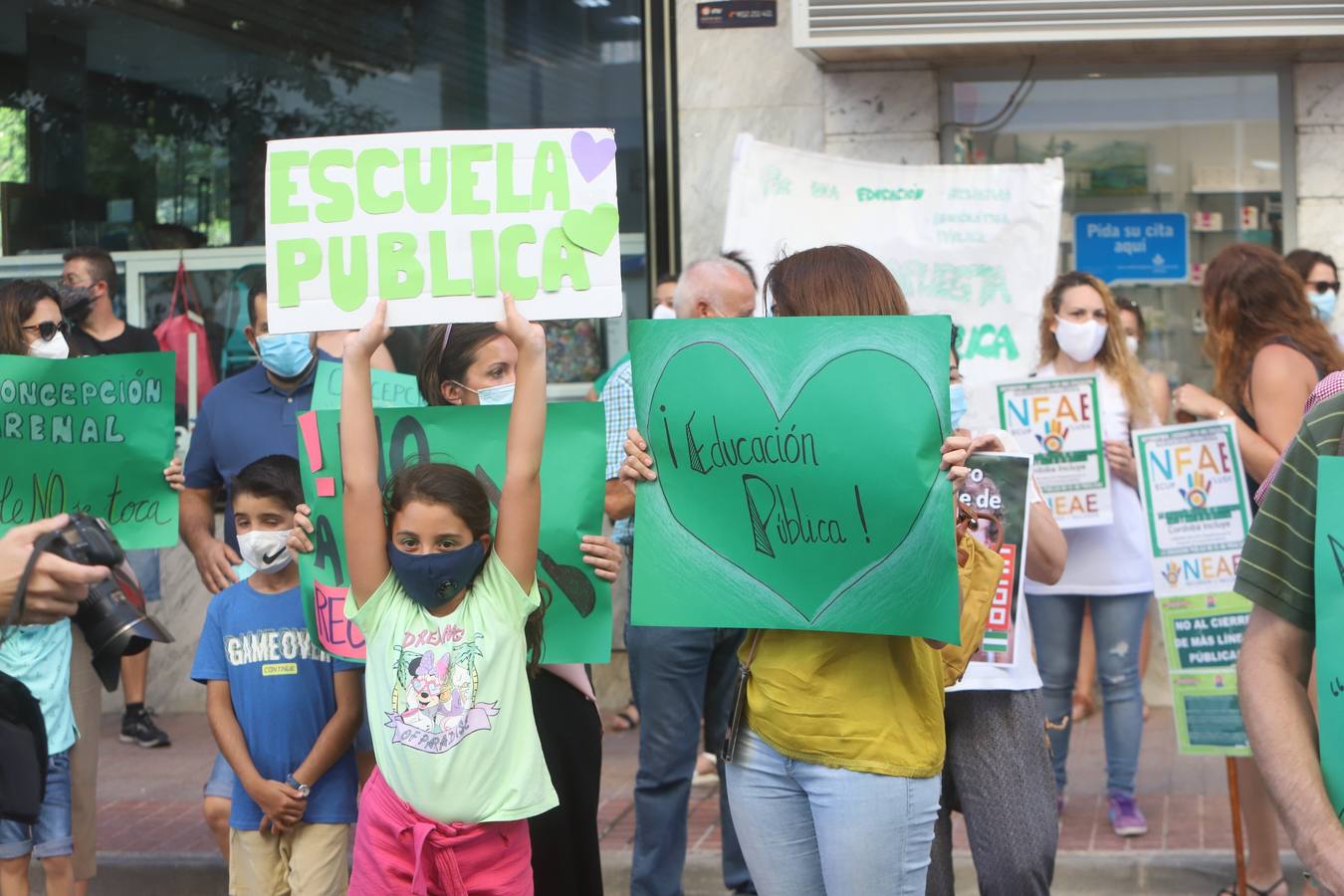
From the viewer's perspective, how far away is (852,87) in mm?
8672

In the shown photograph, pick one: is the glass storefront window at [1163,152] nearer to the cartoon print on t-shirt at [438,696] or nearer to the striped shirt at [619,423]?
the striped shirt at [619,423]

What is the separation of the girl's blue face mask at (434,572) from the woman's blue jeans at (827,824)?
717mm

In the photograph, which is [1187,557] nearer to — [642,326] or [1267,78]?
[642,326]

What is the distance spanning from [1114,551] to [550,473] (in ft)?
9.92

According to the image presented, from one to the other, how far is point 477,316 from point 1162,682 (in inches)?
228

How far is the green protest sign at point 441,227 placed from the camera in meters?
3.81

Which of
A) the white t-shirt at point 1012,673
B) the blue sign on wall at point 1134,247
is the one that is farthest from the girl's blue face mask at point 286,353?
the blue sign on wall at point 1134,247

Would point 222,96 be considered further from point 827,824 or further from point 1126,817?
point 827,824

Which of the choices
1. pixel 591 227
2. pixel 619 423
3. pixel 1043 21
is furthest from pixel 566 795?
pixel 1043 21

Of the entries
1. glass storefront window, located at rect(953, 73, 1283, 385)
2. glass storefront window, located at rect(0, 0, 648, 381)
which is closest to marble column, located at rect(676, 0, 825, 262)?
glass storefront window, located at rect(0, 0, 648, 381)

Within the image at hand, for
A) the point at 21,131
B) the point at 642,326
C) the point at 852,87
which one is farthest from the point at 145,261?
the point at 642,326

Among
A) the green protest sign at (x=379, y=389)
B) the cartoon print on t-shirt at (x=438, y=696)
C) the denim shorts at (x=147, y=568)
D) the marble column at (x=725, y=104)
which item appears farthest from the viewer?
the marble column at (x=725, y=104)

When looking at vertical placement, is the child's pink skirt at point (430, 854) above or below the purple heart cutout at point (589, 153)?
below

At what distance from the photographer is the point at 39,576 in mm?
3213
